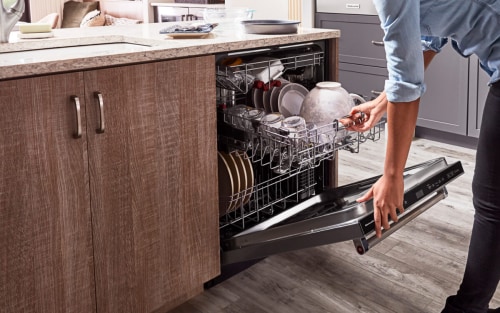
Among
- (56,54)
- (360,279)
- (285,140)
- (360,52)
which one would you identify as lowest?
(360,279)

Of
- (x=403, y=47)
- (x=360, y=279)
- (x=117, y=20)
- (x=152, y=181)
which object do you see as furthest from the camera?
(x=117, y=20)

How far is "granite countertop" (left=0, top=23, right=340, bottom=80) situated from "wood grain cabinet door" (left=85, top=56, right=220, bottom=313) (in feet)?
0.11

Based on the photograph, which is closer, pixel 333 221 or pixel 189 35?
pixel 333 221

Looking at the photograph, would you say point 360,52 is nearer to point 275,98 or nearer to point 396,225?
point 275,98

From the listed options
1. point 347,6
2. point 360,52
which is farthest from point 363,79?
point 347,6

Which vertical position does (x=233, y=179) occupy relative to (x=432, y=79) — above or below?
below

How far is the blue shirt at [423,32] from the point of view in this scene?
109 cm

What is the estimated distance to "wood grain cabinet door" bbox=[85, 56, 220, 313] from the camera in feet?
4.61

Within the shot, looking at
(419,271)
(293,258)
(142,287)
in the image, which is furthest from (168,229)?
(419,271)

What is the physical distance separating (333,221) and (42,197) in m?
0.76

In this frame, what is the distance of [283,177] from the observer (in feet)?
6.88

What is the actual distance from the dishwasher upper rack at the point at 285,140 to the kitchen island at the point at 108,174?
0.12 metres

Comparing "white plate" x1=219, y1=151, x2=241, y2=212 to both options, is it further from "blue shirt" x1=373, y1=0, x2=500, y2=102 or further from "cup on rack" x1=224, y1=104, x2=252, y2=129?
"blue shirt" x1=373, y1=0, x2=500, y2=102

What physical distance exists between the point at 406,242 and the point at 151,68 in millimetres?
1251
